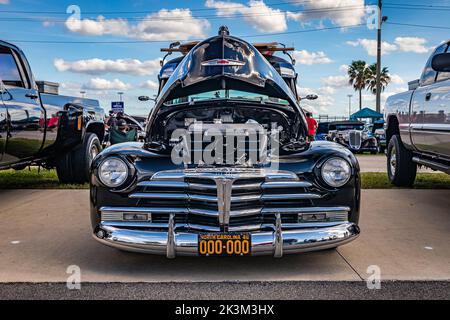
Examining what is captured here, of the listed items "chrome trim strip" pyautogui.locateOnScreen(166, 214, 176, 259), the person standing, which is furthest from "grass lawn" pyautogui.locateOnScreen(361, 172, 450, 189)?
"chrome trim strip" pyautogui.locateOnScreen(166, 214, 176, 259)

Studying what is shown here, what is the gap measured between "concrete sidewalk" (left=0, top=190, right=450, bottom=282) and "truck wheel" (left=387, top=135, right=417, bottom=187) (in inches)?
69.3

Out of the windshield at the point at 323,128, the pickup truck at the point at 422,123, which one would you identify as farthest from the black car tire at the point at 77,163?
the windshield at the point at 323,128

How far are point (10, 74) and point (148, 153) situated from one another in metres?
3.46

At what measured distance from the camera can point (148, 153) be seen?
3.39m

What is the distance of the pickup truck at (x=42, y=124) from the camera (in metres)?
5.15

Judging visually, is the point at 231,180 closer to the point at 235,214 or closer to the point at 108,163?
the point at 235,214

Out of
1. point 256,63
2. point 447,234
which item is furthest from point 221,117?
point 447,234

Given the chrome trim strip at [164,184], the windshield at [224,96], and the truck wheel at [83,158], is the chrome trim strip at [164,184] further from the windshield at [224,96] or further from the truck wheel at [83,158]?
the truck wheel at [83,158]

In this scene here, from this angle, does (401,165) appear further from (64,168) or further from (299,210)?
(64,168)

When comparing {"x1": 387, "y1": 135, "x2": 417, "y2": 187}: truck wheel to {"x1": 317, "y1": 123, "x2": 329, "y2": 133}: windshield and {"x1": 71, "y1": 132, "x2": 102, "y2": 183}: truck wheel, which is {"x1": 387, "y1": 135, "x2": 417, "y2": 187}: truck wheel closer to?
{"x1": 71, "y1": 132, "x2": 102, "y2": 183}: truck wheel

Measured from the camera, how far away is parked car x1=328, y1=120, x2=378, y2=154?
1611 cm

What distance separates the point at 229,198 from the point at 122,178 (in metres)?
0.79

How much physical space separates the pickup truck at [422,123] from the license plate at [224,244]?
105 inches

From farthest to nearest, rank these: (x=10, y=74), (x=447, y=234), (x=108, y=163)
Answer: (x=10, y=74) → (x=447, y=234) → (x=108, y=163)
